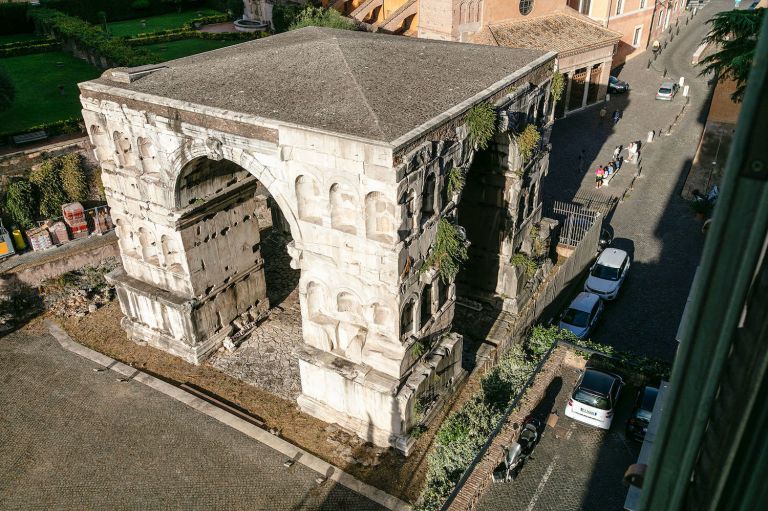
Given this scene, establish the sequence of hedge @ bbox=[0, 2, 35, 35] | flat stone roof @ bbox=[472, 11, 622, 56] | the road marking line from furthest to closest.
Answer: hedge @ bbox=[0, 2, 35, 35], flat stone roof @ bbox=[472, 11, 622, 56], the road marking line

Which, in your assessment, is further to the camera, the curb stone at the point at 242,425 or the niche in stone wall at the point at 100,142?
the niche in stone wall at the point at 100,142

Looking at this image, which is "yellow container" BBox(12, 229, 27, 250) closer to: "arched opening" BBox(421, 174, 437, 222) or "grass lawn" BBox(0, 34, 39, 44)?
"arched opening" BBox(421, 174, 437, 222)

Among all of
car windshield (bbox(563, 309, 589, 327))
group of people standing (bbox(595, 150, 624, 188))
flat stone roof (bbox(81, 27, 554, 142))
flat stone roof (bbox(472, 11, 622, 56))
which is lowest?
car windshield (bbox(563, 309, 589, 327))

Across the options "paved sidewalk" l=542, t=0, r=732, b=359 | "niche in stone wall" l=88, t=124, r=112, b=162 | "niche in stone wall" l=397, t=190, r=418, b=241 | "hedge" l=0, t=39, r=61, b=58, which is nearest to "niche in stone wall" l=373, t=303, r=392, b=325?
"niche in stone wall" l=397, t=190, r=418, b=241

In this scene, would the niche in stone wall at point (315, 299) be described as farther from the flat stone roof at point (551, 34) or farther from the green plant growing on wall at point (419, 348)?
the flat stone roof at point (551, 34)

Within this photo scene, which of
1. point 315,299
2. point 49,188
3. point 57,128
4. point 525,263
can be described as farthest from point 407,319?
point 57,128

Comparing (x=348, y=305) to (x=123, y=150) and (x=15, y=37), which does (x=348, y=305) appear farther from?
(x=15, y=37)

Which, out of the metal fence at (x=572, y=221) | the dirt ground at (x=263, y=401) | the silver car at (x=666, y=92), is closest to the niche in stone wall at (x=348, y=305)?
the dirt ground at (x=263, y=401)
